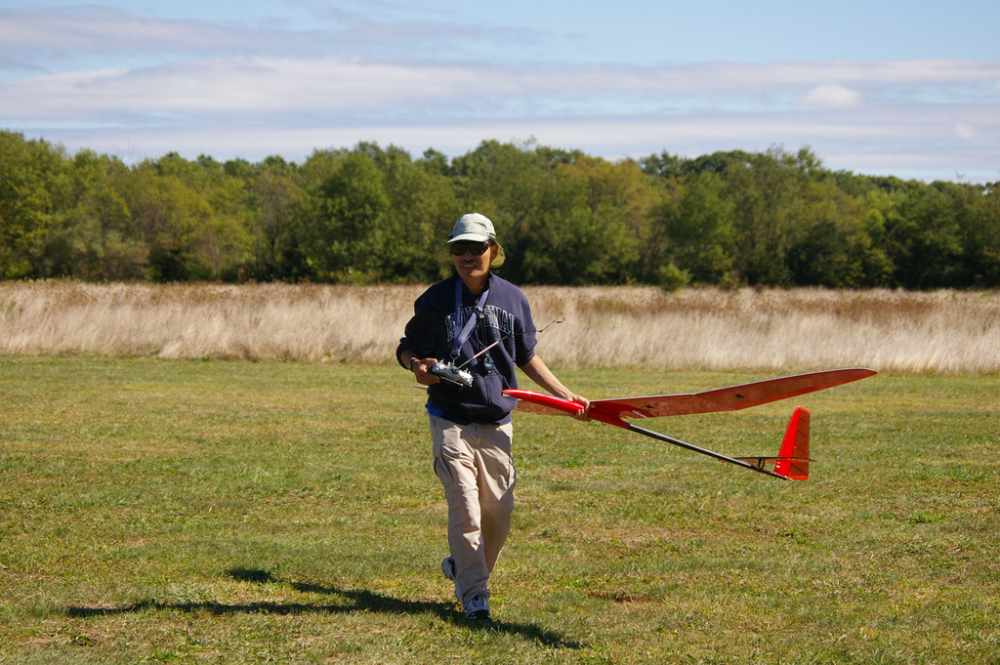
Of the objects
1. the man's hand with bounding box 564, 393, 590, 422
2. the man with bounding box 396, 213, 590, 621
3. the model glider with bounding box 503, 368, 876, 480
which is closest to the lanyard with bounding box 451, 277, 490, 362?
the man with bounding box 396, 213, 590, 621

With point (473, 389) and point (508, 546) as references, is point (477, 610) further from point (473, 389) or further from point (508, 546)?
point (508, 546)

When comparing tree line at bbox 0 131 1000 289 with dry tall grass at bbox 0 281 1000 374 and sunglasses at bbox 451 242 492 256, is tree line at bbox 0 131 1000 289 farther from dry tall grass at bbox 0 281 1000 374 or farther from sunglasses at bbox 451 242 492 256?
sunglasses at bbox 451 242 492 256

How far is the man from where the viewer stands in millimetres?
4566

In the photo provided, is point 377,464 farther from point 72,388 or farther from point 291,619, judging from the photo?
point 72,388

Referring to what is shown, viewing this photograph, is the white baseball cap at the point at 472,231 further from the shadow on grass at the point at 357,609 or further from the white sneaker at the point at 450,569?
the shadow on grass at the point at 357,609

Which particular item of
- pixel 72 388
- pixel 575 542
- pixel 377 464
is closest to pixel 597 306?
pixel 72 388

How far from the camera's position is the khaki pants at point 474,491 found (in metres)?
4.55

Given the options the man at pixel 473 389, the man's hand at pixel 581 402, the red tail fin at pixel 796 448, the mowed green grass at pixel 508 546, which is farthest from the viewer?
the red tail fin at pixel 796 448

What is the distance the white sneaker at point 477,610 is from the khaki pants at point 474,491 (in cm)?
3

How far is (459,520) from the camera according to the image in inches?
179

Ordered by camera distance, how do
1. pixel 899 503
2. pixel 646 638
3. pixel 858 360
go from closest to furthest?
pixel 646 638 → pixel 899 503 → pixel 858 360

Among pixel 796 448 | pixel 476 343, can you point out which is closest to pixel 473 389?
pixel 476 343

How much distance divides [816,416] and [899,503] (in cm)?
526

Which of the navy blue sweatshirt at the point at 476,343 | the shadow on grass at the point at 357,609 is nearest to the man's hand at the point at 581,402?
the navy blue sweatshirt at the point at 476,343
